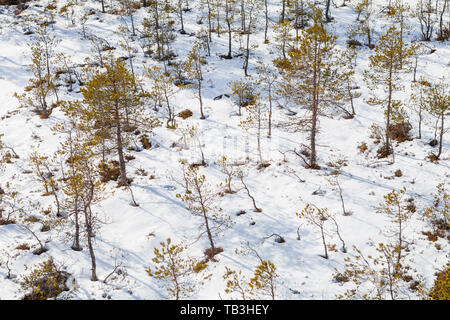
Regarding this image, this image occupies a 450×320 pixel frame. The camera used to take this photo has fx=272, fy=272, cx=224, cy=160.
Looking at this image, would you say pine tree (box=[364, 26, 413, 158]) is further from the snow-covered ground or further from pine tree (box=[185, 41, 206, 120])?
pine tree (box=[185, 41, 206, 120])

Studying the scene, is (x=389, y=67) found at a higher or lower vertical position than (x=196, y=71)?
higher

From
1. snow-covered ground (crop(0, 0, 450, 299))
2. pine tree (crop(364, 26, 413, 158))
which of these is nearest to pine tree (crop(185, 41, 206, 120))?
snow-covered ground (crop(0, 0, 450, 299))

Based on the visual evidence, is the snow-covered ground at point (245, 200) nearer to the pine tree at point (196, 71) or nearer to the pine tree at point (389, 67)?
the pine tree at point (196, 71)

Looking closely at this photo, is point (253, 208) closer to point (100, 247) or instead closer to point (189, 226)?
point (189, 226)

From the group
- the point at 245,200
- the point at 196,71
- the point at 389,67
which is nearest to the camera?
the point at 389,67

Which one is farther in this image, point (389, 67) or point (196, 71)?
point (196, 71)

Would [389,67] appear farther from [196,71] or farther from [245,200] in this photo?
[196,71]

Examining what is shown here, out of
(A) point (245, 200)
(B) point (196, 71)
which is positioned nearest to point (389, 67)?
(A) point (245, 200)

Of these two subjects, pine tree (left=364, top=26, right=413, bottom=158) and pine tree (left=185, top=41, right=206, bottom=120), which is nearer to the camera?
pine tree (left=364, top=26, right=413, bottom=158)

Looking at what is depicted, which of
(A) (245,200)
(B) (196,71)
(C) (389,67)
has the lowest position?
(A) (245,200)
